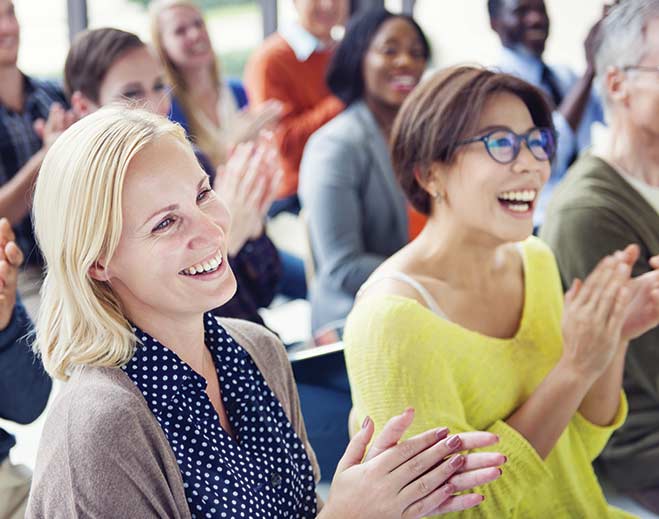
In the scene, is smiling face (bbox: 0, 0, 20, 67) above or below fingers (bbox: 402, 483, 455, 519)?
above

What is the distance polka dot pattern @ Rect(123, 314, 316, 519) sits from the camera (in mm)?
1104

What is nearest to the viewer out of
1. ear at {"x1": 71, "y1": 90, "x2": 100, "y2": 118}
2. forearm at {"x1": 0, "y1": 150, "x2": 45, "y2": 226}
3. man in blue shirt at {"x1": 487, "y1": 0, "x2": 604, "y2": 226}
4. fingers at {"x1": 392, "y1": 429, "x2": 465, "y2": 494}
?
fingers at {"x1": 392, "y1": 429, "x2": 465, "y2": 494}

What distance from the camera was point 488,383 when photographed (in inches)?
60.2

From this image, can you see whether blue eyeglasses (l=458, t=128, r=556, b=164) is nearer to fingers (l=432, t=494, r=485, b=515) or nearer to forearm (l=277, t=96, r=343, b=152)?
fingers (l=432, t=494, r=485, b=515)

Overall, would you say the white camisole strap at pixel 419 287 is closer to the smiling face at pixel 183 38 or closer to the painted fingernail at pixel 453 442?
the painted fingernail at pixel 453 442

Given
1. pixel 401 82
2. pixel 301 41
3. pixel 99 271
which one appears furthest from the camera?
pixel 301 41

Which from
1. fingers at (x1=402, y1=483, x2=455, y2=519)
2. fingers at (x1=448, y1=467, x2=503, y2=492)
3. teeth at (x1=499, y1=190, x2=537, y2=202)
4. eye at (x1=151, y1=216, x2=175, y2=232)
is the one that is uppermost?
eye at (x1=151, y1=216, x2=175, y2=232)

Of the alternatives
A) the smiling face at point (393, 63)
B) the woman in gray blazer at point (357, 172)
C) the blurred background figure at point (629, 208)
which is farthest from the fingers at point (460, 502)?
the smiling face at point (393, 63)

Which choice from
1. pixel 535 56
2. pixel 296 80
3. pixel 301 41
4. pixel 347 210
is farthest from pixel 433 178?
pixel 301 41

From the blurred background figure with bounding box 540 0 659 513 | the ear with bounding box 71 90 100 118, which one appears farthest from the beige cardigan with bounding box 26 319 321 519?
the ear with bounding box 71 90 100 118

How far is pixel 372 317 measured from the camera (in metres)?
1.43

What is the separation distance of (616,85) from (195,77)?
1.79 meters

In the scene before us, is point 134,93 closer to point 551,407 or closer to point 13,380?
point 13,380

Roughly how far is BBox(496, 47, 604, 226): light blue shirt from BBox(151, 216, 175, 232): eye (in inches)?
80.5
